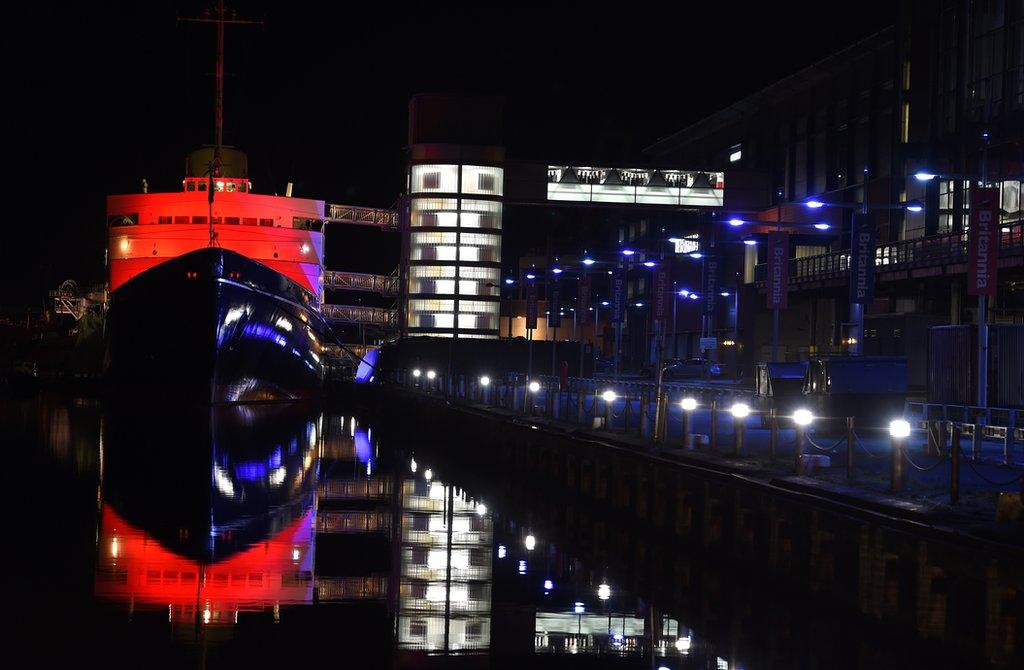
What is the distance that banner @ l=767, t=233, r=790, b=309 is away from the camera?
41.2 metres

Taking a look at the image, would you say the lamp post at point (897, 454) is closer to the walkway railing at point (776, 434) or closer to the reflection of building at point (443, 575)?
the walkway railing at point (776, 434)

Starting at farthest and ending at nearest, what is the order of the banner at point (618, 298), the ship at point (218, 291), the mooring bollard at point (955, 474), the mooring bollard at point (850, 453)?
the banner at point (618, 298) < the ship at point (218, 291) < the mooring bollard at point (850, 453) < the mooring bollard at point (955, 474)

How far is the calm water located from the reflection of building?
5cm

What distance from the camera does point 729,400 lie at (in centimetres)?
4284

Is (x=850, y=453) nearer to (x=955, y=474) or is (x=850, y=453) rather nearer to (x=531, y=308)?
(x=955, y=474)

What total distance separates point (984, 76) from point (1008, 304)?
10.6 m

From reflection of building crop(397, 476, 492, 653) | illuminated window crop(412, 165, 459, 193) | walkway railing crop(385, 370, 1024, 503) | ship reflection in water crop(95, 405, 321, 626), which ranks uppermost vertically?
illuminated window crop(412, 165, 459, 193)

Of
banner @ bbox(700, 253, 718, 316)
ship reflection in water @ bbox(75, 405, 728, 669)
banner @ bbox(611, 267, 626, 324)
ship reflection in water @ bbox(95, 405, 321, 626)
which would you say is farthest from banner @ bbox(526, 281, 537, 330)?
ship reflection in water @ bbox(75, 405, 728, 669)

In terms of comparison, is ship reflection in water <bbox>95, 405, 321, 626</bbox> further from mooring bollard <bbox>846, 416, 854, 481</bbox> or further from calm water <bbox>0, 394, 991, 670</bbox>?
mooring bollard <bbox>846, 416, 854, 481</bbox>

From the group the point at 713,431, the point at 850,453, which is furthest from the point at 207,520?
the point at 850,453

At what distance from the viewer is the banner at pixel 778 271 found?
41213 mm

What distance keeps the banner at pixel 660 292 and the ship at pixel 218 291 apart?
14.5 meters

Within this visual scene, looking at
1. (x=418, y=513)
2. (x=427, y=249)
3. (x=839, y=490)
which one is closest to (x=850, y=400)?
(x=418, y=513)

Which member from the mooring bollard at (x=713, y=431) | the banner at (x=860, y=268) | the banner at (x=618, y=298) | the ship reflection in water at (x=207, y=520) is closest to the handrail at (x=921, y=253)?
the banner at (x=860, y=268)
